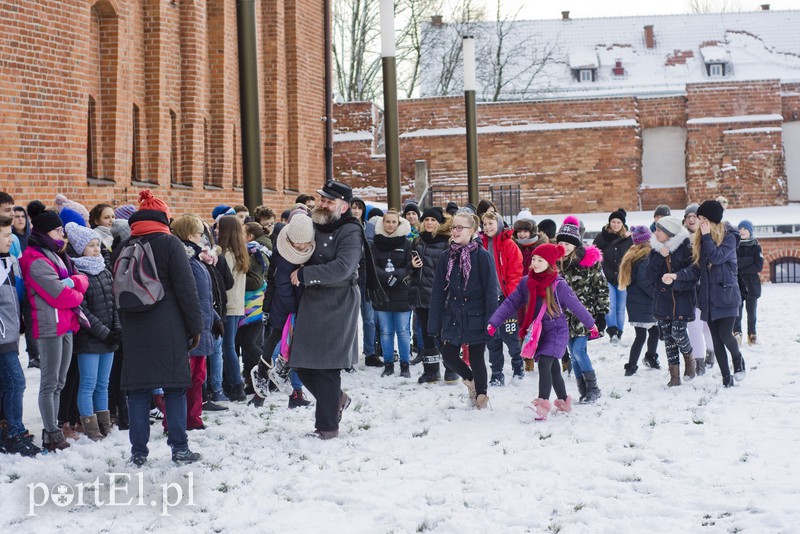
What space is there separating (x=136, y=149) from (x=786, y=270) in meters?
20.6

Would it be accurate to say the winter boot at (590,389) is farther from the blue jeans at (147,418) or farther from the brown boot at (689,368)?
the blue jeans at (147,418)

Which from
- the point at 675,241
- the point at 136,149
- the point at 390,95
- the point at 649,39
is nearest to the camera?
the point at 675,241

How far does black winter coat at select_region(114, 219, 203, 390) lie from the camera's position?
6.23 meters

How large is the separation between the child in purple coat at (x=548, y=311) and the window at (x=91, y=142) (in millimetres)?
6351

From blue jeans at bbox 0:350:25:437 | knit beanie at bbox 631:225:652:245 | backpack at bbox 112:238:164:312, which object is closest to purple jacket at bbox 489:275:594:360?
knit beanie at bbox 631:225:652:245

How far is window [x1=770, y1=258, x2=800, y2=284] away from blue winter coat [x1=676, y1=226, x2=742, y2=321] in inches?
793

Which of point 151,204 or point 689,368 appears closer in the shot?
point 151,204

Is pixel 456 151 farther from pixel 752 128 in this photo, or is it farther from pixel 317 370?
pixel 317 370

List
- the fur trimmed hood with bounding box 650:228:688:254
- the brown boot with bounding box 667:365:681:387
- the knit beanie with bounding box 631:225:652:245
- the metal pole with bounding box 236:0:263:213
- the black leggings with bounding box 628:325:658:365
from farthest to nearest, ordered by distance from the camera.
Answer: the knit beanie with bounding box 631:225:652:245 < the black leggings with bounding box 628:325:658:365 < the fur trimmed hood with bounding box 650:228:688:254 < the brown boot with bounding box 667:365:681:387 < the metal pole with bounding box 236:0:263:213

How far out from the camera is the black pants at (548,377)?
26.0 feet

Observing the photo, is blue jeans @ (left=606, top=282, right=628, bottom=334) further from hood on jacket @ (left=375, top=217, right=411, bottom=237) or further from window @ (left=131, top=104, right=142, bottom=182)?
window @ (left=131, top=104, right=142, bottom=182)

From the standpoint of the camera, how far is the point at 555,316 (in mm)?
8039

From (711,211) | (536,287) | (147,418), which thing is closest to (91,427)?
(147,418)

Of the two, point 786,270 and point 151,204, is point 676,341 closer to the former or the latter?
point 151,204
